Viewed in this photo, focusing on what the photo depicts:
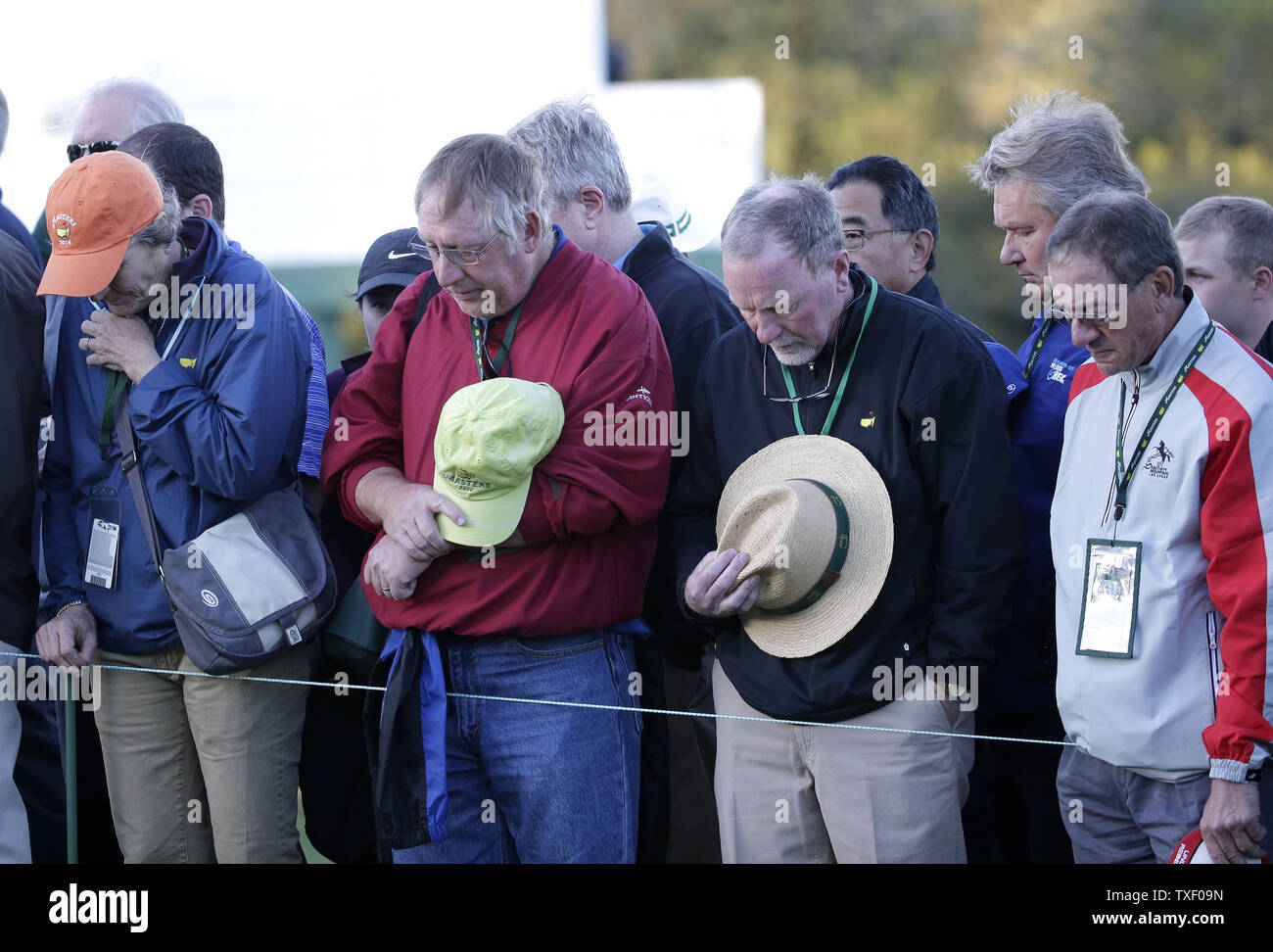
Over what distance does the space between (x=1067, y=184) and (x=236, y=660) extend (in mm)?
2123

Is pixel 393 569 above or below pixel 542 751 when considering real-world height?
above

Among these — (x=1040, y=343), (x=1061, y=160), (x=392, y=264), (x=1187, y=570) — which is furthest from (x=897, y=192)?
(x=1187, y=570)

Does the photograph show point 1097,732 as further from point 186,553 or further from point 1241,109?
point 1241,109

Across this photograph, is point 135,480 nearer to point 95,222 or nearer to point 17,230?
point 95,222

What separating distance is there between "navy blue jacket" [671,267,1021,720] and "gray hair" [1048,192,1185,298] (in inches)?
13.0

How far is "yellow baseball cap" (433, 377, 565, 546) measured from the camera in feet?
9.59

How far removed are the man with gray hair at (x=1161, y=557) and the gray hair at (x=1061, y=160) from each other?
1.74 ft

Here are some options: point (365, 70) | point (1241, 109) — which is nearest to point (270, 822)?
point (365, 70)

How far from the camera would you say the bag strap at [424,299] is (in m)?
3.28

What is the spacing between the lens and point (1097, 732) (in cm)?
283

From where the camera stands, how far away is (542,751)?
303cm

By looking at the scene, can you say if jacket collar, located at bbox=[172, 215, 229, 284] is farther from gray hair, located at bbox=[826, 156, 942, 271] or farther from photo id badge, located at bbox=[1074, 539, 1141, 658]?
photo id badge, located at bbox=[1074, 539, 1141, 658]

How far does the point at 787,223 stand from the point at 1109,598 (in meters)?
0.96

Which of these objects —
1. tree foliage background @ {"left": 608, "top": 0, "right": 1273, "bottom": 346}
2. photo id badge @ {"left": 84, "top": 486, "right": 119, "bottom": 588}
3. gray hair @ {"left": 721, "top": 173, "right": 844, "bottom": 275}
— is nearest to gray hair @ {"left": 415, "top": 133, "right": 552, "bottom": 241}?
gray hair @ {"left": 721, "top": 173, "right": 844, "bottom": 275}
